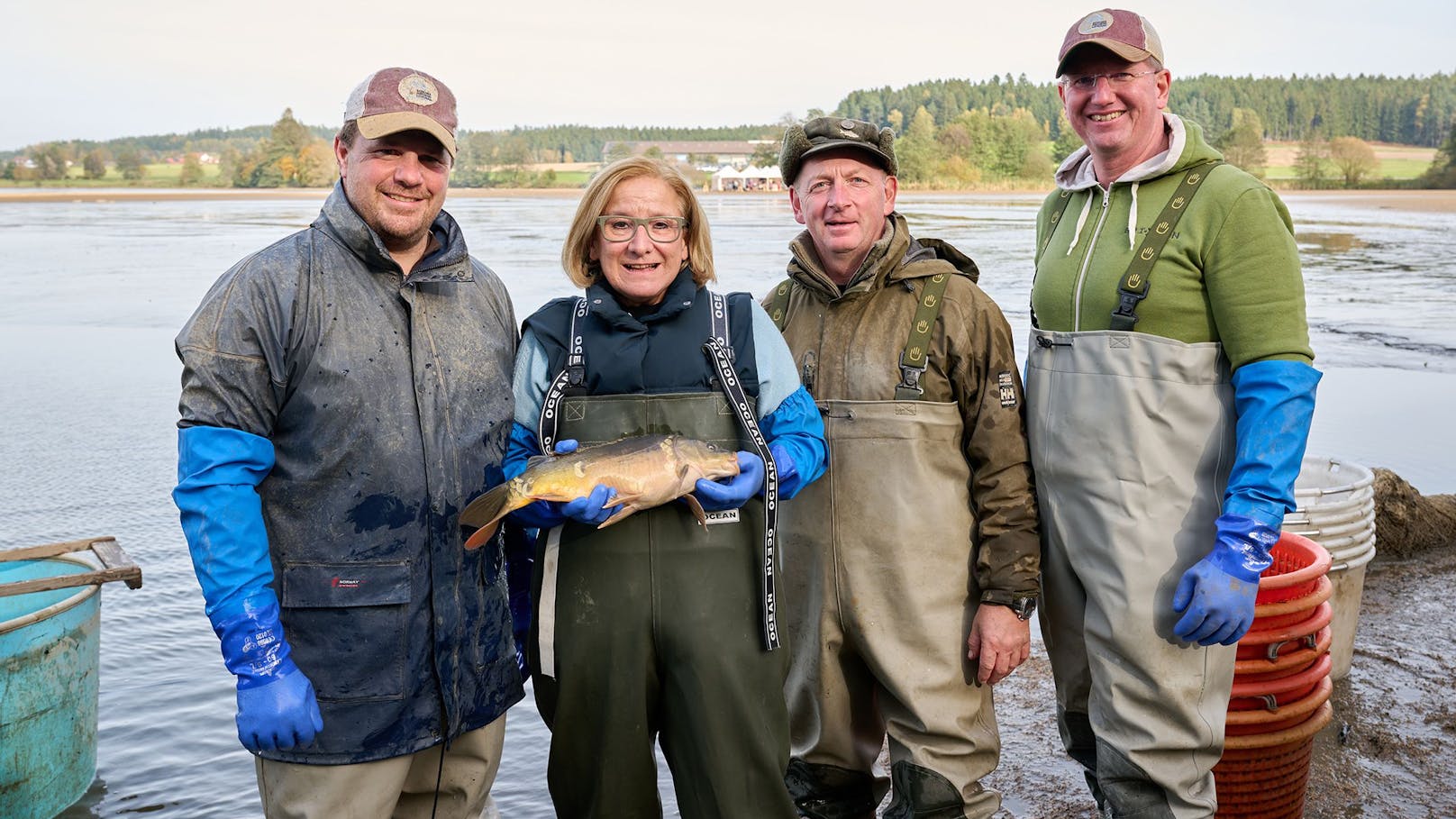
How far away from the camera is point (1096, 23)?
3.65 m

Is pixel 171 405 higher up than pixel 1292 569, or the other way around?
pixel 1292 569

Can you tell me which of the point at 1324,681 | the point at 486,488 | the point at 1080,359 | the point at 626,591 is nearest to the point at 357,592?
the point at 486,488

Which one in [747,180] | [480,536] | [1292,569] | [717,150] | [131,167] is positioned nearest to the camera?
[480,536]

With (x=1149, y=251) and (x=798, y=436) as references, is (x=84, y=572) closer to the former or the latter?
(x=798, y=436)

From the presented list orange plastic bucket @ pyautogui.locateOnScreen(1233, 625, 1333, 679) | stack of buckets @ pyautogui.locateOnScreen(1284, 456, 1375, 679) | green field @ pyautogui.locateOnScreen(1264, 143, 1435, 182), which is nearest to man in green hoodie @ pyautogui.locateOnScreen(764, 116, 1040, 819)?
orange plastic bucket @ pyautogui.locateOnScreen(1233, 625, 1333, 679)

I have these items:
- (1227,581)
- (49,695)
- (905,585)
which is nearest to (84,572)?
(49,695)

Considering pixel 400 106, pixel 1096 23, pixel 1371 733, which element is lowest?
pixel 1371 733

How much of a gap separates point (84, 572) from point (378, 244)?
262cm

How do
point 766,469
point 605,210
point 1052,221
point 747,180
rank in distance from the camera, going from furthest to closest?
point 747,180 < point 1052,221 < point 605,210 < point 766,469

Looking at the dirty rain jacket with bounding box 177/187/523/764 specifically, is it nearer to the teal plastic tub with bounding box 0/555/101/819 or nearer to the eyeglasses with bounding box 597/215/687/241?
the eyeglasses with bounding box 597/215/687/241

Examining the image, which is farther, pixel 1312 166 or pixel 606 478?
pixel 1312 166

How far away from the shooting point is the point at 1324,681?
411cm

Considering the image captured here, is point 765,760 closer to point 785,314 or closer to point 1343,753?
point 785,314

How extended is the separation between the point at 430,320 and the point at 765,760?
169cm
